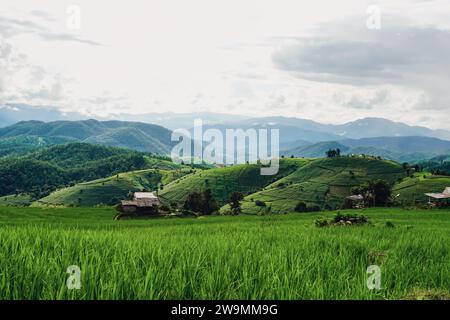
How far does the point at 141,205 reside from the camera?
442 ft

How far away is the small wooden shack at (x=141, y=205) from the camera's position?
12476 centimetres

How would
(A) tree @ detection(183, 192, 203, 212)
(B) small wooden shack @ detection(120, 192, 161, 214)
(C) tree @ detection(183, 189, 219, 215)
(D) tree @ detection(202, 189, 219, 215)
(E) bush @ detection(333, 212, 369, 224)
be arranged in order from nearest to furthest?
(E) bush @ detection(333, 212, 369, 224)
(B) small wooden shack @ detection(120, 192, 161, 214)
(C) tree @ detection(183, 189, 219, 215)
(D) tree @ detection(202, 189, 219, 215)
(A) tree @ detection(183, 192, 203, 212)

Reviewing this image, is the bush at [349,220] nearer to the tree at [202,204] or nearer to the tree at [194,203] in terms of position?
the tree at [202,204]

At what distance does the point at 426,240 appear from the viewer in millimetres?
15750

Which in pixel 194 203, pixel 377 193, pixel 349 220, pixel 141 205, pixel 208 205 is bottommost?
pixel 208 205

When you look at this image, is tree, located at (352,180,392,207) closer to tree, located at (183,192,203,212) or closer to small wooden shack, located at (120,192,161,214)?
tree, located at (183,192,203,212)

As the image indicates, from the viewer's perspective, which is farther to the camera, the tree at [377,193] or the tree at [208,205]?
the tree at [208,205]

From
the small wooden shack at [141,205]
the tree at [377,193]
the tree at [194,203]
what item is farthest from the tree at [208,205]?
the tree at [377,193]

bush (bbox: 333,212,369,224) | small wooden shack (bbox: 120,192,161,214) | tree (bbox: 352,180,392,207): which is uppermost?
bush (bbox: 333,212,369,224)

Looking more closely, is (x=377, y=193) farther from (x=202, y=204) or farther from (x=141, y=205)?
(x=141, y=205)

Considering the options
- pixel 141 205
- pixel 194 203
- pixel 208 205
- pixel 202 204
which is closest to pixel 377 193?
pixel 208 205

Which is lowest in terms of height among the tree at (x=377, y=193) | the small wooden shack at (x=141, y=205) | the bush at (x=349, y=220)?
the small wooden shack at (x=141, y=205)

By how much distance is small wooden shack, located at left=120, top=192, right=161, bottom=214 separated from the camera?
4912 inches

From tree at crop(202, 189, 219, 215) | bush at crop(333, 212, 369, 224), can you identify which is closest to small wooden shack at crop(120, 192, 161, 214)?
tree at crop(202, 189, 219, 215)
